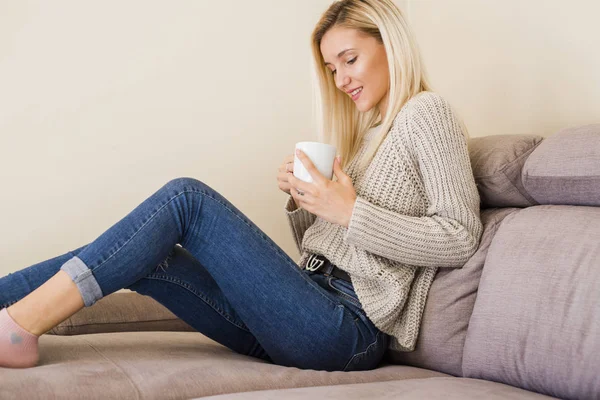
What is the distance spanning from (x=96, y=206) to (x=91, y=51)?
1.46 feet

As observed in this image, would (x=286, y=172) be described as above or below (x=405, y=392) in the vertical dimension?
above

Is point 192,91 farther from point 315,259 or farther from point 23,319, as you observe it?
point 23,319

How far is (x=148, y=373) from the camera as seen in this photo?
3.96ft

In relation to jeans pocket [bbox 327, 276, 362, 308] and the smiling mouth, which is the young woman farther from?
the smiling mouth

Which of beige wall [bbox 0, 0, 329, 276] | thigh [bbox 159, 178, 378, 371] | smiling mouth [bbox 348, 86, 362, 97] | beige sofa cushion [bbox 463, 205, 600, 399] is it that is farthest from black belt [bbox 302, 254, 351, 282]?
beige wall [bbox 0, 0, 329, 276]

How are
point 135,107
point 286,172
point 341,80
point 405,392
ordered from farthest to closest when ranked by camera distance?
point 135,107, point 341,80, point 286,172, point 405,392

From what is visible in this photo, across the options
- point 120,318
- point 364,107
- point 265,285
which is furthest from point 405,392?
point 120,318

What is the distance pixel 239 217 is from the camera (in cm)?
135

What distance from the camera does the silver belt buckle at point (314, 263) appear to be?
1.53m

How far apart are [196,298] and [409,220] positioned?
0.47 metres

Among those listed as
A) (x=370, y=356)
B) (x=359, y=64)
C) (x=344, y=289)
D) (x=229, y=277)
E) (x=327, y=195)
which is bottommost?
(x=370, y=356)

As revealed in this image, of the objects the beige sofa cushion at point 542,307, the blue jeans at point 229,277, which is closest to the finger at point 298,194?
the blue jeans at point 229,277

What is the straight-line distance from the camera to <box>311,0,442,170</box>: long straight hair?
61.6 inches

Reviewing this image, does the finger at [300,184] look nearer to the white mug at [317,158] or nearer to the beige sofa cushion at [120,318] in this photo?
the white mug at [317,158]
